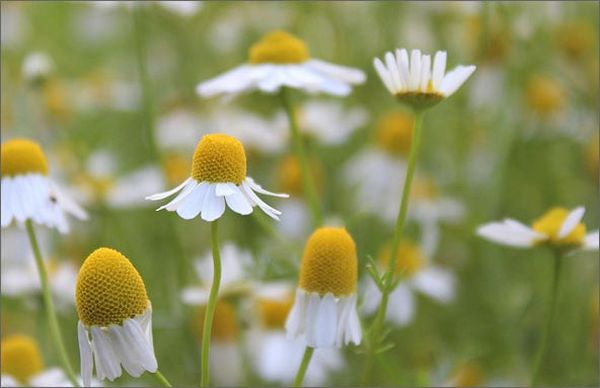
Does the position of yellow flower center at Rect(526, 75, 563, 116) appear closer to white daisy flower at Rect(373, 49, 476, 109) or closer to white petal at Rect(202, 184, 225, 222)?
white daisy flower at Rect(373, 49, 476, 109)

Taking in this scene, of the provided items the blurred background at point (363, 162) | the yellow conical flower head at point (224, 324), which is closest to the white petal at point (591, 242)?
the blurred background at point (363, 162)

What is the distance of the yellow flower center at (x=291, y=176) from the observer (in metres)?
1.28

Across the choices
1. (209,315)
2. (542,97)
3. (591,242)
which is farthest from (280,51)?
(542,97)

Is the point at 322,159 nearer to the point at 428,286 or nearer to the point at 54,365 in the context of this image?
the point at 428,286

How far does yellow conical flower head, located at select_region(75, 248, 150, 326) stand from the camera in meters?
0.55

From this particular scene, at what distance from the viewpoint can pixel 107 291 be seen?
55 cm

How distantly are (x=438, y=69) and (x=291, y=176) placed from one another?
62cm

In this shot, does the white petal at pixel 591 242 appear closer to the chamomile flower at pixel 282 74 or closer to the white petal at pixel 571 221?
the white petal at pixel 571 221

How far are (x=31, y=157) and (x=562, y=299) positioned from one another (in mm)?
614

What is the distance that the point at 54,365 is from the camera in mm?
1022

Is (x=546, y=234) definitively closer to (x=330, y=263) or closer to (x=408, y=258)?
(x=330, y=263)

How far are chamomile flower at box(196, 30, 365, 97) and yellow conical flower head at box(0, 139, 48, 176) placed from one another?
0.15 meters

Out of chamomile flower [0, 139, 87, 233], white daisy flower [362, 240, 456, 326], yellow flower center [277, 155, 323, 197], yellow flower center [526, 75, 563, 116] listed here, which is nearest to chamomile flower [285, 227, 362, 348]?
chamomile flower [0, 139, 87, 233]

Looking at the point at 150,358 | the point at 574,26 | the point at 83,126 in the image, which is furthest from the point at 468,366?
the point at 83,126
